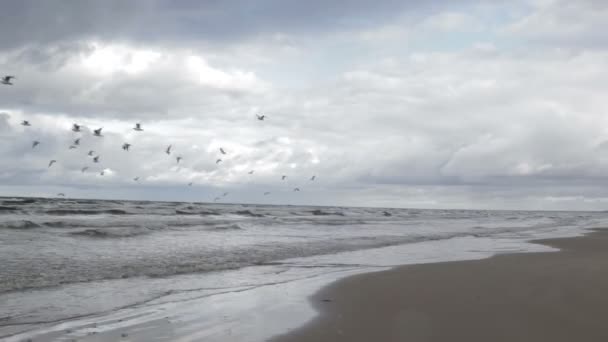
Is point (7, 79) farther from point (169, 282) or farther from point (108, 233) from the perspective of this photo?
point (169, 282)

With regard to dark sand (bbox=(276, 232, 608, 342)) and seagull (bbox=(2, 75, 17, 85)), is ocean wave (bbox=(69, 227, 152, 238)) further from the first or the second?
dark sand (bbox=(276, 232, 608, 342))

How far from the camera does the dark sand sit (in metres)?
6.30

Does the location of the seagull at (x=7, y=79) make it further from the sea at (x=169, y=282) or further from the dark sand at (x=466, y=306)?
the dark sand at (x=466, y=306)

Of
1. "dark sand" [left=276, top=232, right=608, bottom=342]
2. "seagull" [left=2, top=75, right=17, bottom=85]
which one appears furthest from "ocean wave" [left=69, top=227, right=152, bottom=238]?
"dark sand" [left=276, top=232, right=608, bottom=342]

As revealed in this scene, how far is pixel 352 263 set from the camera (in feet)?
46.9

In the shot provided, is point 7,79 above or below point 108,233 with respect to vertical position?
above

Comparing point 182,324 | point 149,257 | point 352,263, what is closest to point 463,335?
point 182,324

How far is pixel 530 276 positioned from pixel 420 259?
15.0ft

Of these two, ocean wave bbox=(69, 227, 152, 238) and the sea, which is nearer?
the sea

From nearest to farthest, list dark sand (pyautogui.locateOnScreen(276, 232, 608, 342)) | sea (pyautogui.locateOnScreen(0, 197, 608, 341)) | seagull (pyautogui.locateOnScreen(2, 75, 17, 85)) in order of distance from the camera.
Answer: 1. dark sand (pyautogui.locateOnScreen(276, 232, 608, 342))
2. sea (pyautogui.locateOnScreen(0, 197, 608, 341))
3. seagull (pyautogui.locateOnScreen(2, 75, 17, 85))

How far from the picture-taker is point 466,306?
26.0ft

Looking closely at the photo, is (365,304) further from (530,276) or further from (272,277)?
(530,276)

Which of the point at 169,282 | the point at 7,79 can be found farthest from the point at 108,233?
the point at 169,282

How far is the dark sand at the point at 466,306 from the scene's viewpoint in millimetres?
6297
